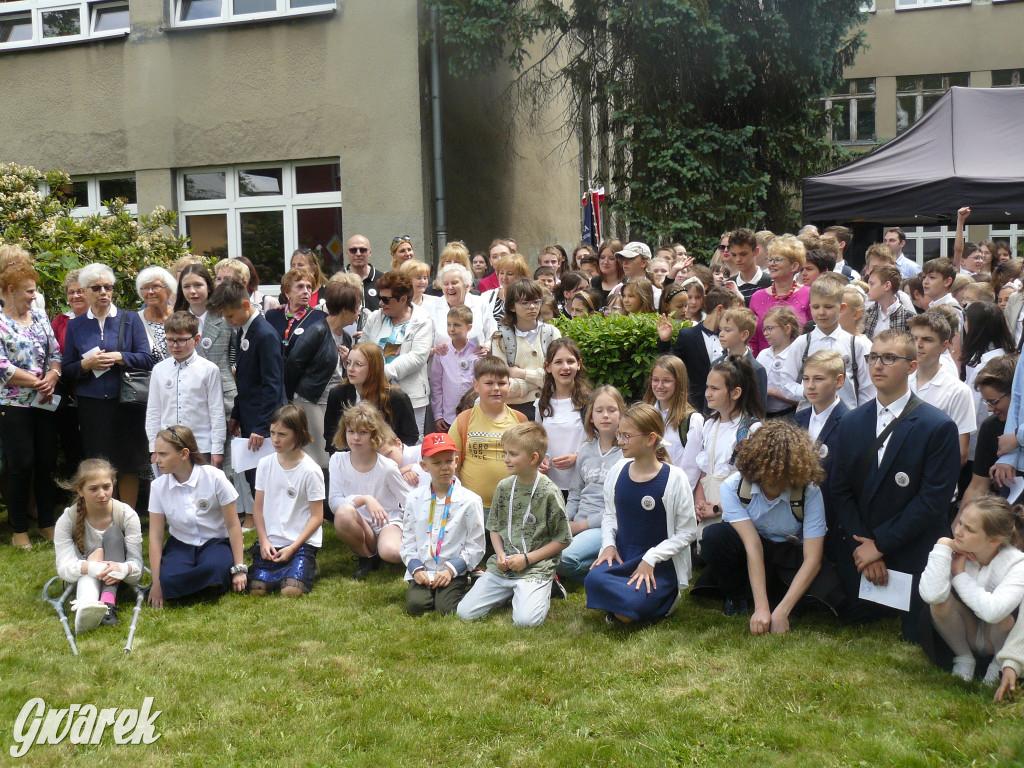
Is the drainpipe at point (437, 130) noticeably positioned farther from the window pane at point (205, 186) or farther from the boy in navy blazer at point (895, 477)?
the boy in navy blazer at point (895, 477)

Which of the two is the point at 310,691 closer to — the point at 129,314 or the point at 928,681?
the point at 928,681

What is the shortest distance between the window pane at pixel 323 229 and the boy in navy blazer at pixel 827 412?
28.3ft

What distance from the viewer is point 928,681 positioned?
4137 mm

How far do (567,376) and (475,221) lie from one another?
7.70 m

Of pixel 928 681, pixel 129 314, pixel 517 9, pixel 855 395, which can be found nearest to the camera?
pixel 928 681

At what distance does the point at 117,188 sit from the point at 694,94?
8.52m

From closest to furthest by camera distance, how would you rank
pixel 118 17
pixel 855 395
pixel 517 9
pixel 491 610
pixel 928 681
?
pixel 928 681
pixel 491 610
pixel 855 395
pixel 517 9
pixel 118 17

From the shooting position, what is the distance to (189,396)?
661cm

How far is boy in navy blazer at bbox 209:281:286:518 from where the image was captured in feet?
21.9

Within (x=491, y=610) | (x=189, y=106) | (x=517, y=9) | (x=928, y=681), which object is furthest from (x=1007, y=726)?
(x=189, y=106)

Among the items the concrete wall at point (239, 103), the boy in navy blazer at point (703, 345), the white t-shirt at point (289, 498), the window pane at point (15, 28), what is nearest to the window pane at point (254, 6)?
the concrete wall at point (239, 103)

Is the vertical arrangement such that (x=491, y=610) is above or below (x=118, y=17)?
below

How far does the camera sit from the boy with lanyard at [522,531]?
533 centimetres

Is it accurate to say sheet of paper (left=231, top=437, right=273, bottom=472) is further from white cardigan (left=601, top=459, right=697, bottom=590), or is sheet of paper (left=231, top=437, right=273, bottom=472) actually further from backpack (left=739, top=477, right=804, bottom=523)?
backpack (left=739, top=477, right=804, bottom=523)
